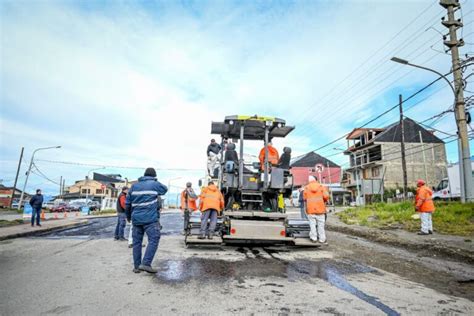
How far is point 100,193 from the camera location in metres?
73.2

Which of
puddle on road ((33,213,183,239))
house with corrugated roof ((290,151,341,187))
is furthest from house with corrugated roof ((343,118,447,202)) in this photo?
puddle on road ((33,213,183,239))

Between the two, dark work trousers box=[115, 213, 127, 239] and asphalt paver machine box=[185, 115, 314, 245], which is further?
dark work trousers box=[115, 213, 127, 239]

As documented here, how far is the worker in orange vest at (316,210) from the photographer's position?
684cm

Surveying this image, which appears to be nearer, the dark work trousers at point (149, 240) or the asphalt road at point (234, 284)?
the asphalt road at point (234, 284)

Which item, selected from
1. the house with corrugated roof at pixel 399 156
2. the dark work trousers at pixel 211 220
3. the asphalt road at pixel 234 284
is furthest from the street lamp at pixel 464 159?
the house with corrugated roof at pixel 399 156

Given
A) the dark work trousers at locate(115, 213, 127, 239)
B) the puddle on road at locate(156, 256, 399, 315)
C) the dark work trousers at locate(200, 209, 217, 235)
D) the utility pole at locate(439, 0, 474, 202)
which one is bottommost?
the puddle on road at locate(156, 256, 399, 315)

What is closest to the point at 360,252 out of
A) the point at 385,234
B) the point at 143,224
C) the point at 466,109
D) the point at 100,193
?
the point at 385,234

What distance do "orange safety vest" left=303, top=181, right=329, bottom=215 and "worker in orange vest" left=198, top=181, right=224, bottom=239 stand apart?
2.12 m

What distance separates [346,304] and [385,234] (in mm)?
6657

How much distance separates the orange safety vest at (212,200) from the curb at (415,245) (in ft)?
15.5

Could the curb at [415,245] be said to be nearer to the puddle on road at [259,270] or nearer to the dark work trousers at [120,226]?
the puddle on road at [259,270]

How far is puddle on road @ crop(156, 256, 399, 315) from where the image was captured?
414 centimetres

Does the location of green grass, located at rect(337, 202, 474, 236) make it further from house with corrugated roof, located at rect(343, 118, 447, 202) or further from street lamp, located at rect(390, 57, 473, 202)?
house with corrugated roof, located at rect(343, 118, 447, 202)

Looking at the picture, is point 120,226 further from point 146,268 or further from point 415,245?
point 415,245
